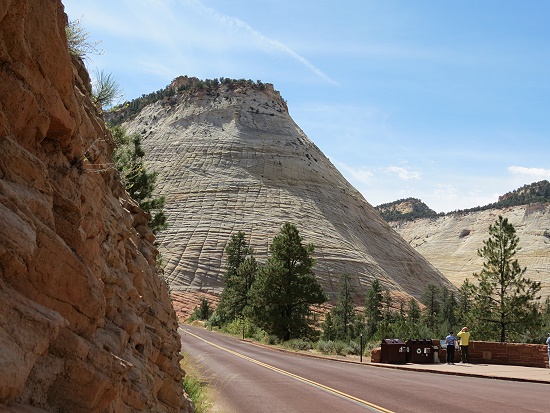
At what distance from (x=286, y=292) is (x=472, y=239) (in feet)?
380

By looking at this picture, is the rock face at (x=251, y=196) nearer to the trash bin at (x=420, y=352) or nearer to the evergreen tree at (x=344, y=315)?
the evergreen tree at (x=344, y=315)

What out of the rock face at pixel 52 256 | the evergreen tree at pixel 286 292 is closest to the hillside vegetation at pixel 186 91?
the evergreen tree at pixel 286 292

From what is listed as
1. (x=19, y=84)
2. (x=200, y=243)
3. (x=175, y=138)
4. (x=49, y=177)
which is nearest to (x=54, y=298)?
(x=49, y=177)

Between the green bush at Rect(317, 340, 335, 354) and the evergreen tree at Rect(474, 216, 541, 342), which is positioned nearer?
the green bush at Rect(317, 340, 335, 354)

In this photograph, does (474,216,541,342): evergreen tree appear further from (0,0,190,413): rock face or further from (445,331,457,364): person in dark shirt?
(0,0,190,413): rock face

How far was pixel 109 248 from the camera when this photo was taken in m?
6.09

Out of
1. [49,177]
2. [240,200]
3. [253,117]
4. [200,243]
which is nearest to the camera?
[49,177]

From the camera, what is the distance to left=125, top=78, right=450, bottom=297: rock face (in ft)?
217

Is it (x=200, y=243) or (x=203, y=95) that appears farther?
(x=203, y=95)

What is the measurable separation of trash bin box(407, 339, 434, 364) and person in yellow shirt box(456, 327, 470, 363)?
124 cm

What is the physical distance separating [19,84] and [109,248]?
8.16ft

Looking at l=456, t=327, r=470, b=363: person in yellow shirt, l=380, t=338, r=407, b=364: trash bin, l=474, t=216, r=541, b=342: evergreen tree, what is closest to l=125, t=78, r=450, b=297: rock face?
l=474, t=216, r=541, b=342: evergreen tree

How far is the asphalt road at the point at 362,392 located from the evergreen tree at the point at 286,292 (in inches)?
713

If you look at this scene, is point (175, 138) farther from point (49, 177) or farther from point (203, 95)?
point (49, 177)
